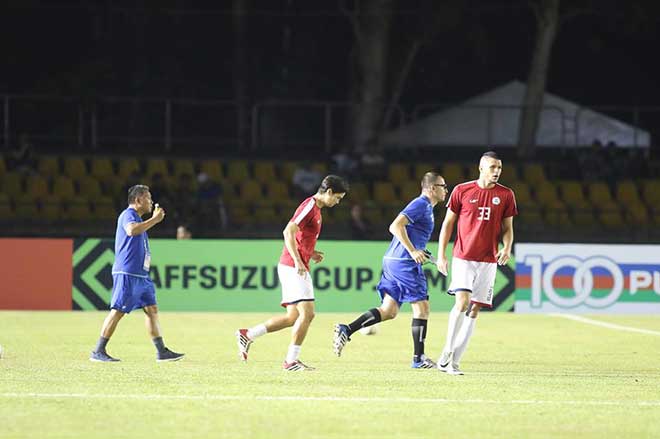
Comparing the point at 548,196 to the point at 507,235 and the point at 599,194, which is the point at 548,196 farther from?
the point at 507,235

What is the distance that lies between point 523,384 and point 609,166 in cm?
1871

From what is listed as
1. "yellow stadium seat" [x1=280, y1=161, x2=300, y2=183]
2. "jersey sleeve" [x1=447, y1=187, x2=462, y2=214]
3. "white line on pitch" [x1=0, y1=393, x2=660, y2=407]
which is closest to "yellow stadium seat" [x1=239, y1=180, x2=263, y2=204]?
"yellow stadium seat" [x1=280, y1=161, x2=300, y2=183]

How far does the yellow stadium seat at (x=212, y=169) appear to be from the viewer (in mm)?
28594

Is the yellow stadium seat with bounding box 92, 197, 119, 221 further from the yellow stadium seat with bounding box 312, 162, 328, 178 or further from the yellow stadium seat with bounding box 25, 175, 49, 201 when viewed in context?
the yellow stadium seat with bounding box 312, 162, 328, 178

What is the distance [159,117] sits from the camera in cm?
3186

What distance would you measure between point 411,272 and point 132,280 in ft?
9.95

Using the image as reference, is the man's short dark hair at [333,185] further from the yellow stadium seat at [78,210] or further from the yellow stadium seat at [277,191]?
the yellow stadium seat at [277,191]

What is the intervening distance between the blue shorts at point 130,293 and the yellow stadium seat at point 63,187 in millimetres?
13071

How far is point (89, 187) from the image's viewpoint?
2695 cm

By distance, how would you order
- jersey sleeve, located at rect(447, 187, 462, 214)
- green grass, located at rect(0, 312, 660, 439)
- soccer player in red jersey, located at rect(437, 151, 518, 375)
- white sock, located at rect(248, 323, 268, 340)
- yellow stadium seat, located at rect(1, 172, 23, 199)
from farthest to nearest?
yellow stadium seat, located at rect(1, 172, 23, 199) → white sock, located at rect(248, 323, 268, 340) → jersey sleeve, located at rect(447, 187, 462, 214) → soccer player in red jersey, located at rect(437, 151, 518, 375) → green grass, located at rect(0, 312, 660, 439)

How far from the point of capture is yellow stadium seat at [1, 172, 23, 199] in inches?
1039

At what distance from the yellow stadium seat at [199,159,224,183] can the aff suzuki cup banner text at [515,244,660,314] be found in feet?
27.4

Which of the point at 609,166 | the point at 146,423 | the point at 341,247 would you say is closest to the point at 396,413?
the point at 146,423

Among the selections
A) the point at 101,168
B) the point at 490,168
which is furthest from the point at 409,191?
the point at 490,168
